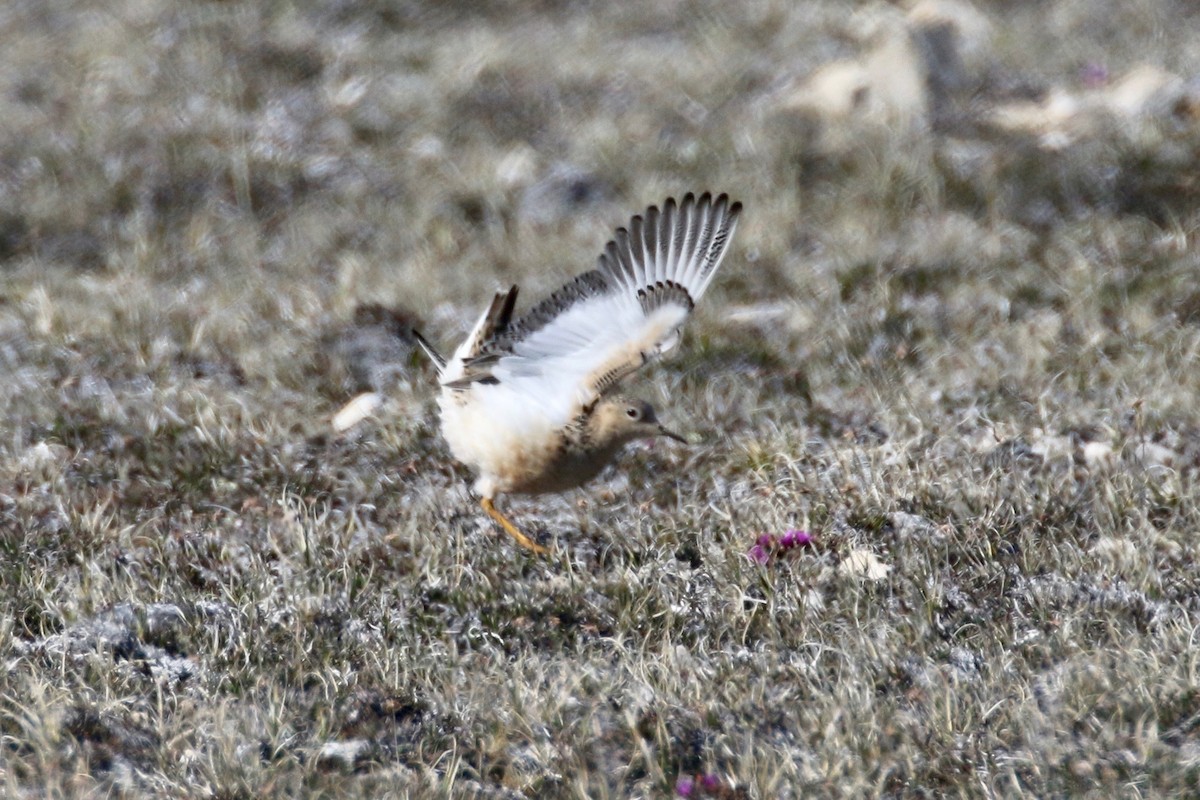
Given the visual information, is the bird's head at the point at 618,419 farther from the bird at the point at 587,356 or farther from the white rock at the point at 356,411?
the white rock at the point at 356,411

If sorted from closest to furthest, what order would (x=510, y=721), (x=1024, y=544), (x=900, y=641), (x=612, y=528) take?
(x=510, y=721) < (x=900, y=641) < (x=1024, y=544) < (x=612, y=528)

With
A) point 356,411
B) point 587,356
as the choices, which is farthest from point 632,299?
point 356,411

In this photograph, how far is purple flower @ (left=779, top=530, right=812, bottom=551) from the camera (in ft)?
18.2

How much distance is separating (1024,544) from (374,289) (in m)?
3.92

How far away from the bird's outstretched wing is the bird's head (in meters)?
0.08

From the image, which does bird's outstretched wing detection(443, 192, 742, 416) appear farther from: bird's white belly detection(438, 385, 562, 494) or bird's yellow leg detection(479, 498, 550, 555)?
bird's yellow leg detection(479, 498, 550, 555)

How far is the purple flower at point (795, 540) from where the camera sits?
5.55 metres

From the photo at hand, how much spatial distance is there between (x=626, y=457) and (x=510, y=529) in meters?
0.90

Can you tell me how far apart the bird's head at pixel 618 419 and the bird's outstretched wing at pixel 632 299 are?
8 centimetres

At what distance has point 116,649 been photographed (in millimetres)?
4996

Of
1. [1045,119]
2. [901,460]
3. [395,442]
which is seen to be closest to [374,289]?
[395,442]

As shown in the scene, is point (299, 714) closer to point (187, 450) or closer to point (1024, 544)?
point (187, 450)

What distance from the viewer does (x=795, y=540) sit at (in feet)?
18.2

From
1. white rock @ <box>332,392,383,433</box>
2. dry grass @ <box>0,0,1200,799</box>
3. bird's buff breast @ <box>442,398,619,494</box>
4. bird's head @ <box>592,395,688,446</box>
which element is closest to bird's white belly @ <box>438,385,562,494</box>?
bird's buff breast @ <box>442,398,619,494</box>
